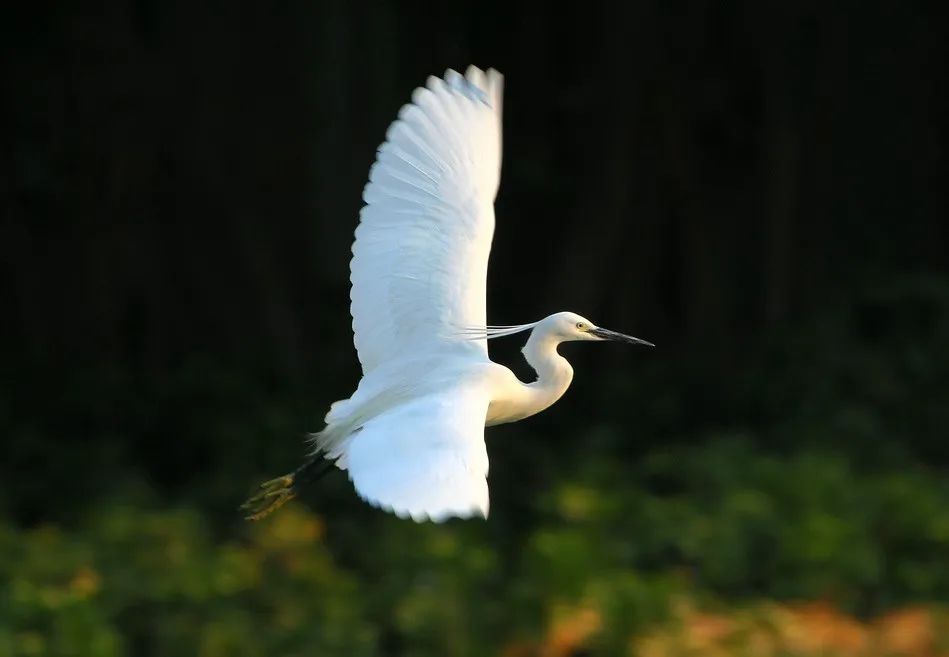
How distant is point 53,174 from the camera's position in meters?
9.38

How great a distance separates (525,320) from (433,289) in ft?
15.1

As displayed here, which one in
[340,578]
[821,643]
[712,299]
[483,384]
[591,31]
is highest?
[591,31]

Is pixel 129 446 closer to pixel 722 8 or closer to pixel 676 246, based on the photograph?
pixel 676 246


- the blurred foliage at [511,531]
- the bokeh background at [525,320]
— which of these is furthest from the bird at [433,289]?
the bokeh background at [525,320]

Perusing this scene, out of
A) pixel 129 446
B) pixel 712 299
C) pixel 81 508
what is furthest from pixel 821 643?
pixel 712 299

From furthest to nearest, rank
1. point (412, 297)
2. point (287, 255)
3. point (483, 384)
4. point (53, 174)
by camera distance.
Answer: point (287, 255) → point (53, 174) → point (412, 297) → point (483, 384)

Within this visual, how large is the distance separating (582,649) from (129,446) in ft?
11.1

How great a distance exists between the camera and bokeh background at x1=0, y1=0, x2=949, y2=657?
571cm

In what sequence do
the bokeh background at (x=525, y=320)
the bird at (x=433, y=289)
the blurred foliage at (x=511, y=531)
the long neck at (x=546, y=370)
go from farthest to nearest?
the bokeh background at (x=525, y=320), the blurred foliage at (x=511, y=531), the long neck at (x=546, y=370), the bird at (x=433, y=289)

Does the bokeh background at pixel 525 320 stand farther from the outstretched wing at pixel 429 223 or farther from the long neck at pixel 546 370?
the outstretched wing at pixel 429 223

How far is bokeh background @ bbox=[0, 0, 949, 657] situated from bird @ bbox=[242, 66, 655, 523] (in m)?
1.10

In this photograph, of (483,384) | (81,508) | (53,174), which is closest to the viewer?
(483,384)

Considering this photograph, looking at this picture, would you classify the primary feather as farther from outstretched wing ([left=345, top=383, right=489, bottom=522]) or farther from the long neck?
outstretched wing ([left=345, top=383, right=489, bottom=522])

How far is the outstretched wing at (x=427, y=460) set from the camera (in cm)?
338
